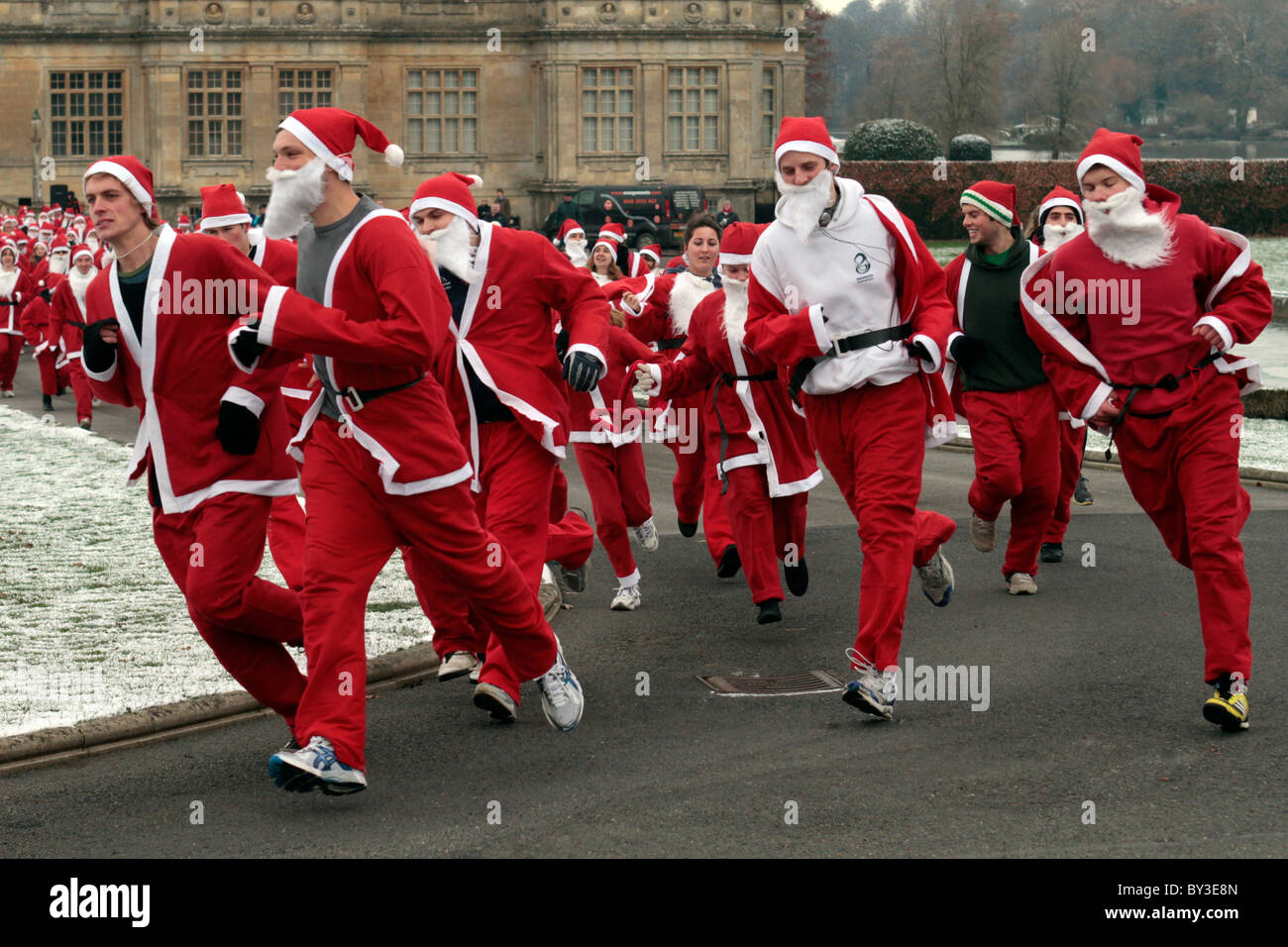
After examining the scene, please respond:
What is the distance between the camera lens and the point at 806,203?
7.21 m

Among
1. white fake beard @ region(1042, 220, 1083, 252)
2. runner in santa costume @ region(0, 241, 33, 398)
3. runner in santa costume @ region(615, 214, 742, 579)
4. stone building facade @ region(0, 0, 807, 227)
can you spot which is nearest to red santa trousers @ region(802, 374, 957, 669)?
runner in santa costume @ region(615, 214, 742, 579)

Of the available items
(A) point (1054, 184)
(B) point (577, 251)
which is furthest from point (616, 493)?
(A) point (1054, 184)

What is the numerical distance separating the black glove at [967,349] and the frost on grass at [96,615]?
9.82ft

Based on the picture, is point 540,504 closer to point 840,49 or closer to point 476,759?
point 476,759

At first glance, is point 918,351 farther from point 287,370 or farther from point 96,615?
point 96,615

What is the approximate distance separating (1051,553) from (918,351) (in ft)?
12.5

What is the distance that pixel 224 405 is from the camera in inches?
245

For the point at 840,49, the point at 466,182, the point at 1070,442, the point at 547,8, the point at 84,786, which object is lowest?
the point at 84,786

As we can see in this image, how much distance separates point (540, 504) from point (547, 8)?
152ft

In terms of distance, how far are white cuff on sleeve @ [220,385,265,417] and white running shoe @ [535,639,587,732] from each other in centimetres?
137

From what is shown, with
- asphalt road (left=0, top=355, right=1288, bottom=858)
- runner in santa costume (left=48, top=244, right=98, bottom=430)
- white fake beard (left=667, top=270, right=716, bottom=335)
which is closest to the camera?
asphalt road (left=0, top=355, right=1288, bottom=858)

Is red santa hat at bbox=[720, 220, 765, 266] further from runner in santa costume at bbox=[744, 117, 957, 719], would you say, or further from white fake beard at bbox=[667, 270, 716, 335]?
runner in santa costume at bbox=[744, 117, 957, 719]

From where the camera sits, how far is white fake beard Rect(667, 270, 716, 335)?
1033 centimetres

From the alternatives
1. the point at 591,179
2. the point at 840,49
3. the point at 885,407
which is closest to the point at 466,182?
the point at 885,407
